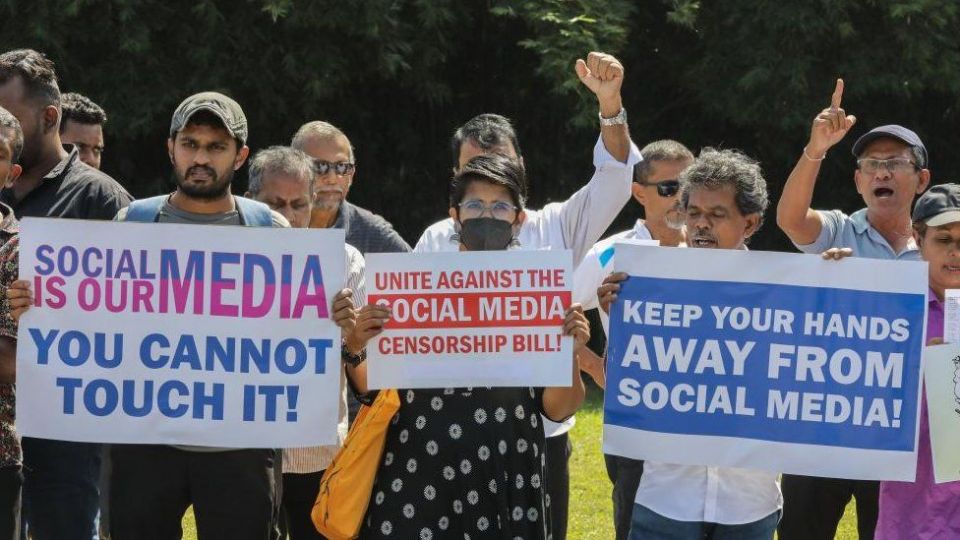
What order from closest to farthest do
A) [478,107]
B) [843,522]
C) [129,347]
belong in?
[129,347] → [843,522] → [478,107]

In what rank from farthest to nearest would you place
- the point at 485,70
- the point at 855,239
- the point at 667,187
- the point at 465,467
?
1. the point at 485,70
2. the point at 667,187
3. the point at 855,239
4. the point at 465,467

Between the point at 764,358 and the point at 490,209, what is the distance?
104 centimetres

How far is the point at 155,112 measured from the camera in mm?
13203

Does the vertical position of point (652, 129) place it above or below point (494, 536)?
above

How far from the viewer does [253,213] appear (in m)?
4.88

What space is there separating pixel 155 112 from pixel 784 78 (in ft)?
19.2

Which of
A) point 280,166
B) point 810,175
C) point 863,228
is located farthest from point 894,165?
point 280,166

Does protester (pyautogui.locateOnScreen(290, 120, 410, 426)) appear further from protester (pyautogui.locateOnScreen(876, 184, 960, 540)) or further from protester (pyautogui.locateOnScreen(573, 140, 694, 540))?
protester (pyautogui.locateOnScreen(876, 184, 960, 540))

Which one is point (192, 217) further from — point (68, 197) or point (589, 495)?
point (589, 495)

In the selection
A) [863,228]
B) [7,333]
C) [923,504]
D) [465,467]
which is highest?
[863,228]

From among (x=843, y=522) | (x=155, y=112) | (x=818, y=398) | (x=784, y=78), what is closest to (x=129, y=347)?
(x=818, y=398)

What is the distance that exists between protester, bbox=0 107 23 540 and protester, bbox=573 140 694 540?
1999 millimetres

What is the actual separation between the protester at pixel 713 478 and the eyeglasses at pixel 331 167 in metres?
1.92

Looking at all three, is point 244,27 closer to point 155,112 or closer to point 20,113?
point 155,112
